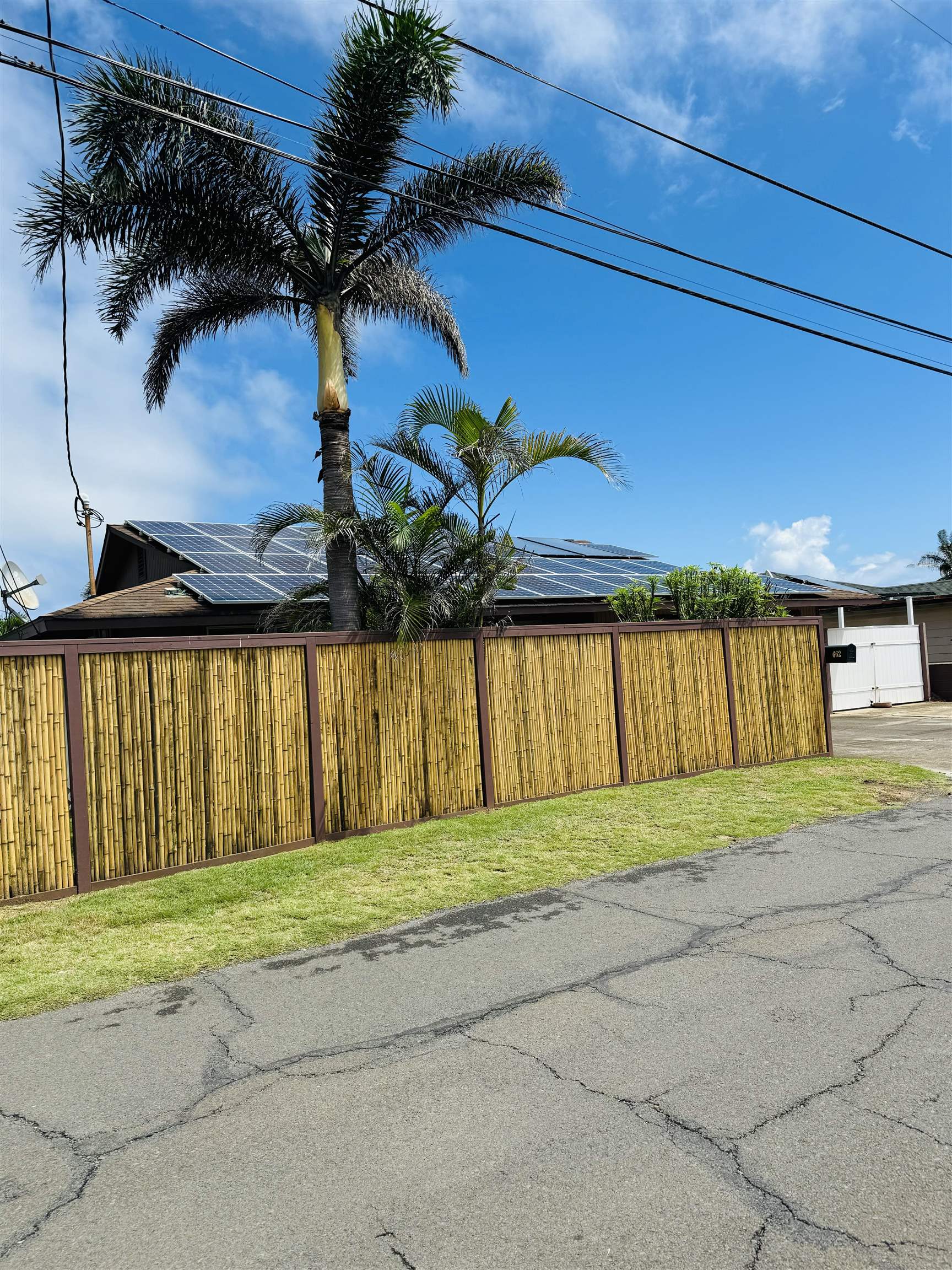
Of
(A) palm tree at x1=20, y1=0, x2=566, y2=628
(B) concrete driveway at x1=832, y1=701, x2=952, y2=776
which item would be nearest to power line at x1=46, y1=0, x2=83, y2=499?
(A) palm tree at x1=20, y1=0, x2=566, y2=628

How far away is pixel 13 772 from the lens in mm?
7117

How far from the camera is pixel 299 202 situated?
10578 mm

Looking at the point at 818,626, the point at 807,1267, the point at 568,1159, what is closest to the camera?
the point at 807,1267

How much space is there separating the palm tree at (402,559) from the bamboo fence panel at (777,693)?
4.21 meters

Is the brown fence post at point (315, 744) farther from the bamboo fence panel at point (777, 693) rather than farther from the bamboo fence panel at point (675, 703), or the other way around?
the bamboo fence panel at point (777, 693)

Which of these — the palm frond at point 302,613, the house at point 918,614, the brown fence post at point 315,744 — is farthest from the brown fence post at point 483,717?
the house at point 918,614

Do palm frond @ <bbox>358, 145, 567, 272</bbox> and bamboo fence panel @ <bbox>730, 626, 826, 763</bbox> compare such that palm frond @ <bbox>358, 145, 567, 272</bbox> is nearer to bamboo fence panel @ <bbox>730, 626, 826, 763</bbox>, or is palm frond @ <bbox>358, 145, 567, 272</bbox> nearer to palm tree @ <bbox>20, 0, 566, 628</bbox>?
palm tree @ <bbox>20, 0, 566, 628</bbox>

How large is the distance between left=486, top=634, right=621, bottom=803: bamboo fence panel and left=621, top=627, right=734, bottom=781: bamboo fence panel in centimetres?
35

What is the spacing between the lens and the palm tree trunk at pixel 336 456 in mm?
10086

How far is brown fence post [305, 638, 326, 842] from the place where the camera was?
Result: 8836 mm

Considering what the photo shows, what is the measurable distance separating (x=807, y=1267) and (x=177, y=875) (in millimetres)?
6335

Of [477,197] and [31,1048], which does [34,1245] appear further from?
[477,197]

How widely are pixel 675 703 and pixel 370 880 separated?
5.93 m

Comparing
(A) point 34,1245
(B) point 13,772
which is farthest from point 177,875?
(A) point 34,1245
